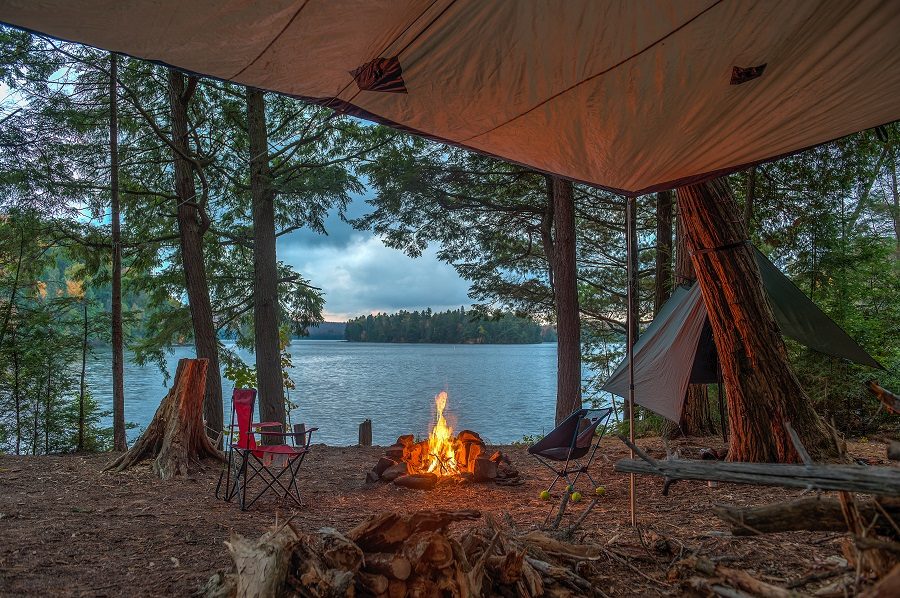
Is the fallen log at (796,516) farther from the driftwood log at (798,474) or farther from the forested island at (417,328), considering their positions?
the forested island at (417,328)

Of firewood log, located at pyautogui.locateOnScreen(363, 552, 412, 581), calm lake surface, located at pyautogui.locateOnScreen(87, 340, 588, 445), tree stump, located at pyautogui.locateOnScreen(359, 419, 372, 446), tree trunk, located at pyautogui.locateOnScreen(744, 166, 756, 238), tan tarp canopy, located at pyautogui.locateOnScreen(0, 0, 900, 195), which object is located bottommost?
calm lake surface, located at pyautogui.locateOnScreen(87, 340, 588, 445)

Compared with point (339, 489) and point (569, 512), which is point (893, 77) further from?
point (339, 489)

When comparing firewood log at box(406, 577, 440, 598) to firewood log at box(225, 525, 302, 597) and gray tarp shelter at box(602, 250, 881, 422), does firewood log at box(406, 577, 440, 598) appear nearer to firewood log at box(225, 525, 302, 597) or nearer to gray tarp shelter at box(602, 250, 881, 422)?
firewood log at box(225, 525, 302, 597)

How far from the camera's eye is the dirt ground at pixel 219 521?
6.91 feet

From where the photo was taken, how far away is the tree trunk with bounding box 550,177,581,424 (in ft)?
22.2

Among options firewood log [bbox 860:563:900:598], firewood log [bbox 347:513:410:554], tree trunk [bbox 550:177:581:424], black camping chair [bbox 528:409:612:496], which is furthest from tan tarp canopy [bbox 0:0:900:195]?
tree trunk [bbox 550:177:581:424]

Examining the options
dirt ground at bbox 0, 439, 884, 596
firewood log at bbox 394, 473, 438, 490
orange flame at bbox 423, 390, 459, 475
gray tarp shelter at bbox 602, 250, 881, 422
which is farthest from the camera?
orange flame at bbox 423, 390, 459, 475

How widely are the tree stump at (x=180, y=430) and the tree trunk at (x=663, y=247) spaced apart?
17.7 ft

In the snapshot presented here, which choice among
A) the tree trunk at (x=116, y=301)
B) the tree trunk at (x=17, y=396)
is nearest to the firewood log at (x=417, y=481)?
the tree trunk at (x=116, y=301)

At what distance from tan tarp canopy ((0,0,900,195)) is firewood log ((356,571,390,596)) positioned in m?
1.79

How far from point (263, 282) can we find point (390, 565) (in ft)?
19.6

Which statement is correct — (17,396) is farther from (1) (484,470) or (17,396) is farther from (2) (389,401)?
(2) (389,401)

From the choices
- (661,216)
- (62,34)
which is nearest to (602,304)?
(661,216)

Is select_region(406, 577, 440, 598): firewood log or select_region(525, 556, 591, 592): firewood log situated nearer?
select_region(406, 577, 440, 598): firewood log
